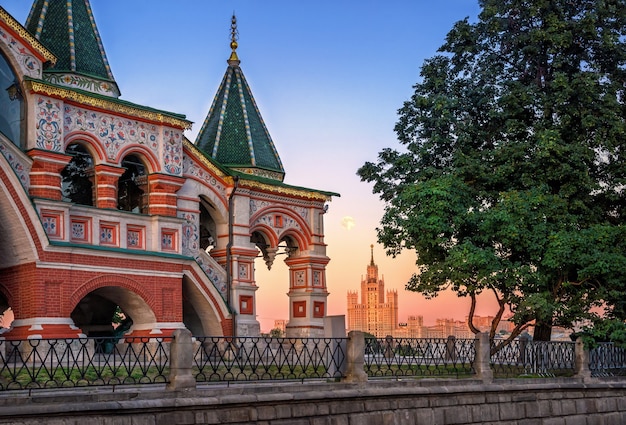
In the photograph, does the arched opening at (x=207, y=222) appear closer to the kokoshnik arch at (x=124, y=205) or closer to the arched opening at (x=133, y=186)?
the kokoshnik arch at (x=124, y=205)

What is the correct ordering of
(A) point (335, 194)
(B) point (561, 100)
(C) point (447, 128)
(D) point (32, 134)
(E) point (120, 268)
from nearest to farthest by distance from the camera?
(D) point (32, 134)
(E) point (120, 268)
(B) point (561, 100)
(C) point (447, 128)
(A) point (335, 194)

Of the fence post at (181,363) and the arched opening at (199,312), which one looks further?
the arched opening at (199,312)

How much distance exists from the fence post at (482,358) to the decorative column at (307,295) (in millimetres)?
9725

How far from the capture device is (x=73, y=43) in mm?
22766

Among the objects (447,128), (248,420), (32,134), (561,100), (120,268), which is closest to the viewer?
(248,420)

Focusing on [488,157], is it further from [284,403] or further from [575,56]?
[284,403]

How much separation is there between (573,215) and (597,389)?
4371mm

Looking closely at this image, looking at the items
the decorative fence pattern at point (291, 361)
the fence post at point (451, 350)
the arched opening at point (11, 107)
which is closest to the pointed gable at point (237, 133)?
the decorative fence pattern at point (291, 361)

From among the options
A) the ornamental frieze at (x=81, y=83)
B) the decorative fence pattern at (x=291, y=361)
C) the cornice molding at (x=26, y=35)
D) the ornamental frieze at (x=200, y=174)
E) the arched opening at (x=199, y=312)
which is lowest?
the decorative fence pattern at (x=291, y=361)

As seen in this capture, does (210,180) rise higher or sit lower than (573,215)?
higher

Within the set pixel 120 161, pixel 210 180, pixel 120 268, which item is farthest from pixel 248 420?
pixel 210 180

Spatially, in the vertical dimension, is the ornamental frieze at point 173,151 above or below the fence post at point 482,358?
above

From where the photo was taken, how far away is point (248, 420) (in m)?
13.3

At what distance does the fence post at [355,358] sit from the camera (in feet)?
49.9
